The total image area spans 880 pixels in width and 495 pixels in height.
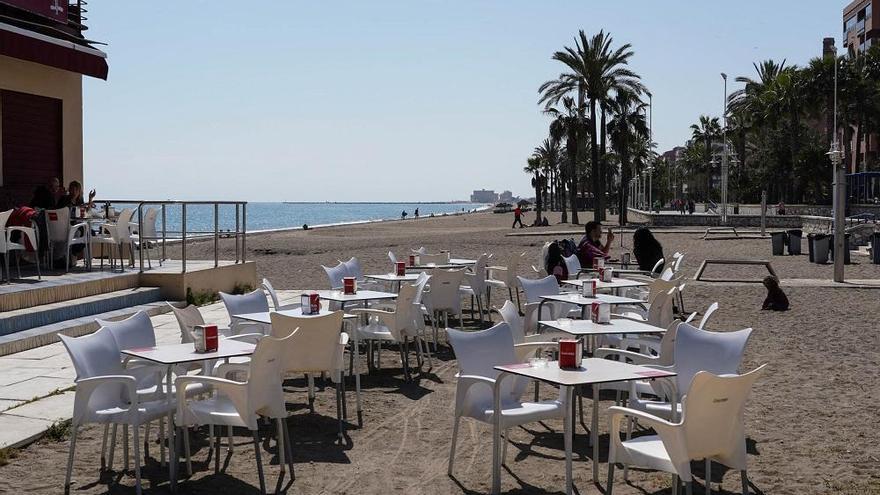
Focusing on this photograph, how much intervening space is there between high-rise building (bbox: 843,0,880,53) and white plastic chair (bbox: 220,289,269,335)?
216ft

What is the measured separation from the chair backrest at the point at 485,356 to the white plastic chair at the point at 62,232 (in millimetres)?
8961

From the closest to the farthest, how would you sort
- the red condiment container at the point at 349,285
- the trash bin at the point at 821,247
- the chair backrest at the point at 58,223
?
the red condiment container at the point at 349,285, the chair backrest at the point at 58,223, the trash bin at the point at 821,247

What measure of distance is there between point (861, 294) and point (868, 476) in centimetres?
1207

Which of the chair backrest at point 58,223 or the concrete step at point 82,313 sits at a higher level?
the chair backrest at point 58,223

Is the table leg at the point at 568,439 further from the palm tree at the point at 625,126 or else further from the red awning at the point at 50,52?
the palm tree at the point at 625,126

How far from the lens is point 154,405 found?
5605 mm

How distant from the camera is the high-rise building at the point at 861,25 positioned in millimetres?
67938

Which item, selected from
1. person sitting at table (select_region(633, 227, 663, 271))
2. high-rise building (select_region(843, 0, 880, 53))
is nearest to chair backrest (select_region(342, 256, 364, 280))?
person sitting at table (select_region(633, 227, 663, 271))

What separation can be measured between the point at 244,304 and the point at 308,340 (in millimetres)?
1721

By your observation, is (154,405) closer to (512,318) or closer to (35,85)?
(512,318)

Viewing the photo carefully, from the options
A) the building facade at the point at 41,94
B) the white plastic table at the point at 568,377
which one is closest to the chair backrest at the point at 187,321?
the white plastic table at the point at 568,377

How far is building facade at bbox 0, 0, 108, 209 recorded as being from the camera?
1433cm

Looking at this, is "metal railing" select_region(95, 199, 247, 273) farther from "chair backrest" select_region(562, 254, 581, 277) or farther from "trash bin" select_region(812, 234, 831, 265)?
"trash bin" select_region(812, 234, 831, 265)

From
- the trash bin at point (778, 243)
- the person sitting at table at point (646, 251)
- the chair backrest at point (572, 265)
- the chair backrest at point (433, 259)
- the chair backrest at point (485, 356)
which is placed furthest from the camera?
the trash bin at point (778, 243)
